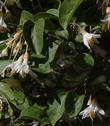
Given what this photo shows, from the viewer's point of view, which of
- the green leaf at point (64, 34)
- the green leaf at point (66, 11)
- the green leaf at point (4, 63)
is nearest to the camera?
the green leaf at point (66, 11)

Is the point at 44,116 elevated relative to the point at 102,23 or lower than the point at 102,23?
lower

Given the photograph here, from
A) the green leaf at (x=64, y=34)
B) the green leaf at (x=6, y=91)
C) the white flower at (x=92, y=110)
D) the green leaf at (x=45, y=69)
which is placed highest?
the green leaf at (x=64, y=34)

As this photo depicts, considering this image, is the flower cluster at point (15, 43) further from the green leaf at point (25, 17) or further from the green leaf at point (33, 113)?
the green leaf at point (33, 113)

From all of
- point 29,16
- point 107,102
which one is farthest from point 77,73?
point 29,16

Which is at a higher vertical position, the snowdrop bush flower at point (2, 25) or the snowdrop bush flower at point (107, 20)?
the snowdrop bush flower at point (2, 25)

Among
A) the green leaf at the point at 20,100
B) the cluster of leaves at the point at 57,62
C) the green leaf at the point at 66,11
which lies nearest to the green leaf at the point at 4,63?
the cluster of leaves at the point at 57,62

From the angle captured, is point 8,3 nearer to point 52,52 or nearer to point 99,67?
point 52,52

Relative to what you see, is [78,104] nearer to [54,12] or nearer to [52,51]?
[52,51]
